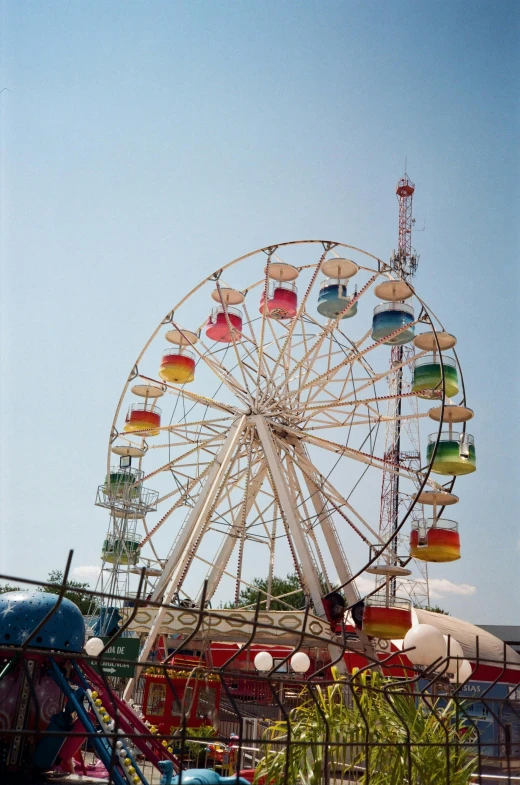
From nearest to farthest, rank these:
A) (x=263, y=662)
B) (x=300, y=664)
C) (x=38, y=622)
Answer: (x=38, y=622) < (x=300, y=664) < (x=263, y=662)

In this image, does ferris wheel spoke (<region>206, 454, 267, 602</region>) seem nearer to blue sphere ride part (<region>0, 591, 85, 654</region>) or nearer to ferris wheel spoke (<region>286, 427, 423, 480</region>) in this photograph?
ferris wheel spoke (<region>286, 427, 423, 480</region>)

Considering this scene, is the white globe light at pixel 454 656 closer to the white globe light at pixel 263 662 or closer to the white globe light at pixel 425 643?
the white globe light at pixel 425 643

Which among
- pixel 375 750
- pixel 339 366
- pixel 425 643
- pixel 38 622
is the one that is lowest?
pixel 375 750

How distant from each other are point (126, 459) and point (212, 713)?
8.76 metres

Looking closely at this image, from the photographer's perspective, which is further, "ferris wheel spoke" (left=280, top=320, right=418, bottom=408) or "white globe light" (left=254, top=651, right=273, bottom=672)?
"ferris wheel spoke" (left=280, top=320, right=418, bottom=408)

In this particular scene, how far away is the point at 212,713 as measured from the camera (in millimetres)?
15609

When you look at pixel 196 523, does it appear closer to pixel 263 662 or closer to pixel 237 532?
pixel 237 532

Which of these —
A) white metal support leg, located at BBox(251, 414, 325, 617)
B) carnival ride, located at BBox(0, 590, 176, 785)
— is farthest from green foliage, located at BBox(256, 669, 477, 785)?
white metal support leg, located at BBox(251, 414, 325, 617)

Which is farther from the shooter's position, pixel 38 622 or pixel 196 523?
pixel 196 523

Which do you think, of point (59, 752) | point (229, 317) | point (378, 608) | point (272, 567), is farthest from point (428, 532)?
point (59, 752)

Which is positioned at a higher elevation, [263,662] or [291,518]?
[291,518]

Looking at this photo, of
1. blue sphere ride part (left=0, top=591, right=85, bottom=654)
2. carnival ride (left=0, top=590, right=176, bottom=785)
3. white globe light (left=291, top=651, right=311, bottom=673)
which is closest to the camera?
carnival ride (left=0, top=590, right=176, bottom=785)

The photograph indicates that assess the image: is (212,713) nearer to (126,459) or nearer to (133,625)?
(133,625)

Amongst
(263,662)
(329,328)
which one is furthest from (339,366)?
(263,662)
